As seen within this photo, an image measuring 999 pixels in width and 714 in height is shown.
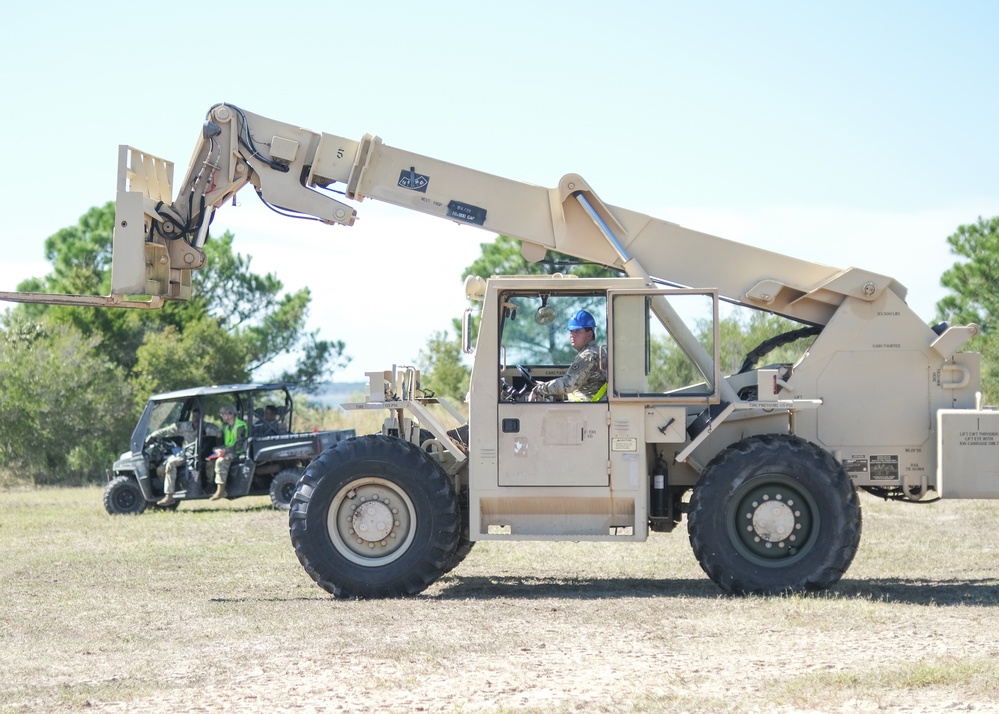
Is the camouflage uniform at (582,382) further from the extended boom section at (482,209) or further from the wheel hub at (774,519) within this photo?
the wheel hub at (774,519)

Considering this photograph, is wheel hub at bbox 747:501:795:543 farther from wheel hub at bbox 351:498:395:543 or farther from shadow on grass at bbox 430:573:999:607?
wheel hub at bbox 351:498:395:543

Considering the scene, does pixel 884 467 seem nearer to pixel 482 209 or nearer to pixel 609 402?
pixel 609 402

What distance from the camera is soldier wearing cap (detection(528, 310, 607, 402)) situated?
10312 millimetres

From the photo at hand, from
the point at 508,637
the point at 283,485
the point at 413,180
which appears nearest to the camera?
the point at 508,637

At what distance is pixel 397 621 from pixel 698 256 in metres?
4.15

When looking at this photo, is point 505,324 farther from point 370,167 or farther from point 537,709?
point 537,709

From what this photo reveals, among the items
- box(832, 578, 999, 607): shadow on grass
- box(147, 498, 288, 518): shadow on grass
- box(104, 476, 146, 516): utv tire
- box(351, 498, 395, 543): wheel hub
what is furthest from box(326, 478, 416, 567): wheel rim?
box(104, 476, 146, 516): utv tire

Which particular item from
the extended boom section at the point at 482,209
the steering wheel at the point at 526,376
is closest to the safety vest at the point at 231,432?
the extended boom section at the point at 482,209

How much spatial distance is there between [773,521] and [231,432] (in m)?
11.7

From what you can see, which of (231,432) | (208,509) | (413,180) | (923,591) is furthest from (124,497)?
(923,591)

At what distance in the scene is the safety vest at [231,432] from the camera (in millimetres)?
19953

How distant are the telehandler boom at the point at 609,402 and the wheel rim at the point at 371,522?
0.02 meters

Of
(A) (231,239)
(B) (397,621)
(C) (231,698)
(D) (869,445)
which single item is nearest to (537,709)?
(C) (231,698)

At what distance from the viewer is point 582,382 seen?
1034 centimetres
